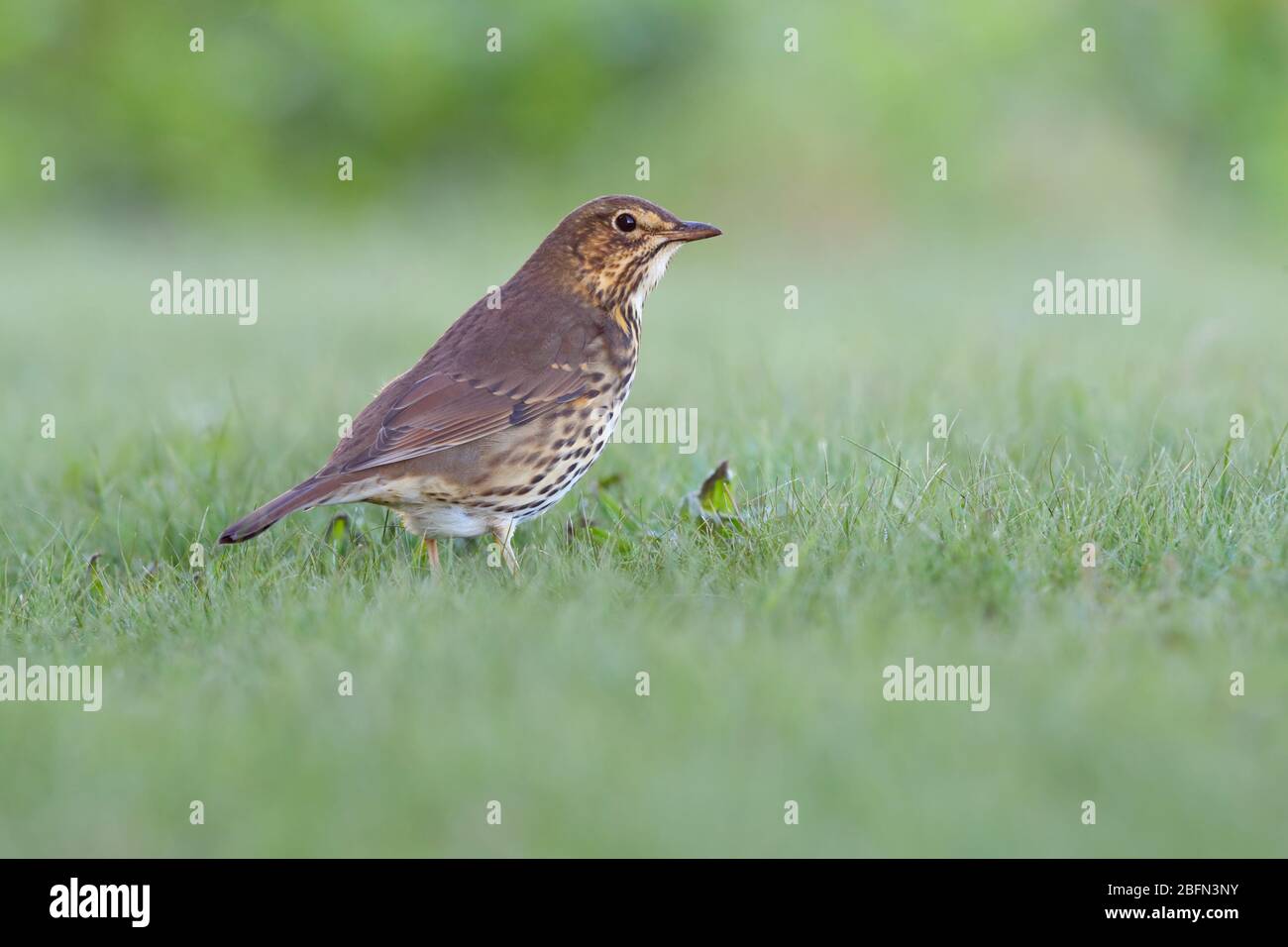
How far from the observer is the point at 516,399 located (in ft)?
16.4

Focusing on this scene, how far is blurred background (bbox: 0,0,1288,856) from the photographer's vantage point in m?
3.21

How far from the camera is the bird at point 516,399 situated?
4.90 meters

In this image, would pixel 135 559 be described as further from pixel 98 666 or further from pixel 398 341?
pixel 398 341

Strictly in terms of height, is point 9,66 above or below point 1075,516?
above

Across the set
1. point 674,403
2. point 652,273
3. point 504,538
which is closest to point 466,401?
point 504,538

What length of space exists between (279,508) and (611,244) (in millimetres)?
1581

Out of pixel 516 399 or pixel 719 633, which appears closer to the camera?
pixel 719 633

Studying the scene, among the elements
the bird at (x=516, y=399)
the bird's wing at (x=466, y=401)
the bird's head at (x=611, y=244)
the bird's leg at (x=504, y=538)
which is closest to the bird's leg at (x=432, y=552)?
the bird at (x=516, y=399)

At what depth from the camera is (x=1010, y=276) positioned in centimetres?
1214

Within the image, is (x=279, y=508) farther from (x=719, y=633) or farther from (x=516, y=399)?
(x=719, y=633)
